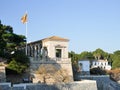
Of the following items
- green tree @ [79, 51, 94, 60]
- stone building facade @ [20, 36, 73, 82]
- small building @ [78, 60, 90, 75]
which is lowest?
small building @ [78, 60, 90, 75]

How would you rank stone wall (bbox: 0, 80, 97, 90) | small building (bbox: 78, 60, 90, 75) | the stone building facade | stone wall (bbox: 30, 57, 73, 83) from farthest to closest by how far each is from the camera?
small building (bbox: 78, 60, 90, 75) → the stone building facade → stone wall (bbox: 30, 57, 73, 83) → stone wall (bbox: 0, 80, 97, 90)

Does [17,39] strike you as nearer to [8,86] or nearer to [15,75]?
[15,75]

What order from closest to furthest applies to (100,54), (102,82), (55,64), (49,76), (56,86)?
1. (56,86)
2. (49,76)
3. (55,64)
4. (102,82)
5. (100,54)

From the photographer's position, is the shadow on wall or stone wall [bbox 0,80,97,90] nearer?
stone wall [bbox 0,80,97,90]

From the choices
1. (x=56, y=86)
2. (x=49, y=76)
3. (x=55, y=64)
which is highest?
(x=55, y=64)

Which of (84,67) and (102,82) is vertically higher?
(84,67)

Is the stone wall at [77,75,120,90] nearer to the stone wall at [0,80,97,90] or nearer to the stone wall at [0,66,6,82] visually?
the stone wall at [0,80,97,90]

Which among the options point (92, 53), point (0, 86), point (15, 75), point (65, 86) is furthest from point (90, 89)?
point (92, 53)

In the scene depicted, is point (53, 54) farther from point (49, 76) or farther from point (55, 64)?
point (49, 76)

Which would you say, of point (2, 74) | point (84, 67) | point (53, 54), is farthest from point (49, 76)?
point (84, 67)

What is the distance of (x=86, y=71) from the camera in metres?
40.4

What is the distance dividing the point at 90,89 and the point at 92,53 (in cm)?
4515

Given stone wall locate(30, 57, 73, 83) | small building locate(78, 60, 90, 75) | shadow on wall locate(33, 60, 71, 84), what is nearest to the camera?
shadow on wall locate(33, 60, 71, 84)

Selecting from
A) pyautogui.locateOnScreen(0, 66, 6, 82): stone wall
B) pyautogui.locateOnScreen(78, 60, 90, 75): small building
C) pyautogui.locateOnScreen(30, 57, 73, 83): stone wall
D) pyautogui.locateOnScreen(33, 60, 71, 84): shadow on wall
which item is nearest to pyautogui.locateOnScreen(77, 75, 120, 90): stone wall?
pyautogui.locateOnScreen(30, 57, 73, 83): stone wall
